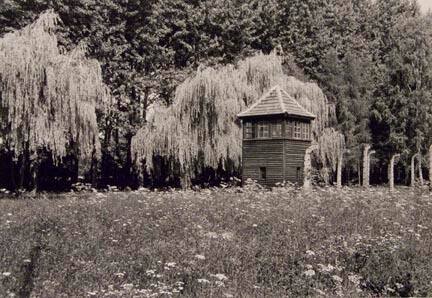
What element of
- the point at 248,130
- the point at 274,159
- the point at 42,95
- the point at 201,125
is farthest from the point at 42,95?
the point at 274,159

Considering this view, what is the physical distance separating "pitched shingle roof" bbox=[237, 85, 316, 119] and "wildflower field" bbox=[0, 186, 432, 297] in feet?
43.4

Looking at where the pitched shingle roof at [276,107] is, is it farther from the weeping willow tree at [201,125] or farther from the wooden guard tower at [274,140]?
the weeping willow tree at [201,125]

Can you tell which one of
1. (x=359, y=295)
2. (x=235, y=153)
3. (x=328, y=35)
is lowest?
(x=359, y=295)

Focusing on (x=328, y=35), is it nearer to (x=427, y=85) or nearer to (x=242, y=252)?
(x=427, y=85)

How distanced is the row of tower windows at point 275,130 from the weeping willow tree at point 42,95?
25.7ft

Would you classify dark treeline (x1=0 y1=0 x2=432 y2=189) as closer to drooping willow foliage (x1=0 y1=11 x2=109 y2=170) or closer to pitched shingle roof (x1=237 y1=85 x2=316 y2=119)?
pitched shingle roof (x1=237 y1=85 x2=316 y2=119)

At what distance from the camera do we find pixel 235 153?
115ft

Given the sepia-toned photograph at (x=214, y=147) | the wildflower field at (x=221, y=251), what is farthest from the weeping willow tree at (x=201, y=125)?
the wildflower field at (x=221, y=251)

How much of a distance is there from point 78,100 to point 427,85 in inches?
1422

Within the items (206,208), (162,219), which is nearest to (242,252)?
(162,219)

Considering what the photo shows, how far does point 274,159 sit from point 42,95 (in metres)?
11.4

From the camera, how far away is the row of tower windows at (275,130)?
29578mm

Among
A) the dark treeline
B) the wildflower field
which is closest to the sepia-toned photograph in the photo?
the wildflower field

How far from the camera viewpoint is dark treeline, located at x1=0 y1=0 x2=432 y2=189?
141ft
